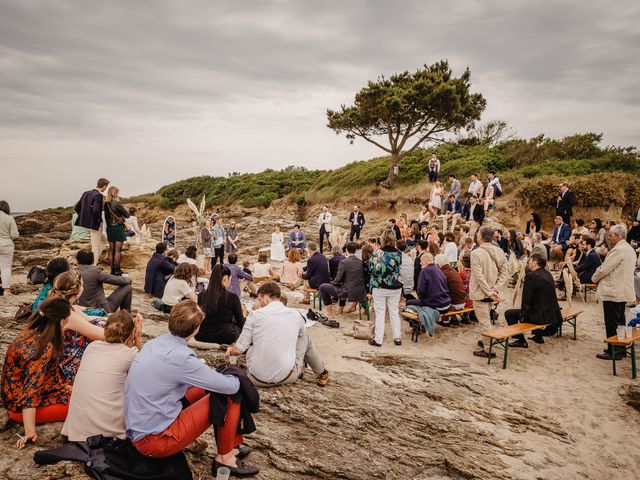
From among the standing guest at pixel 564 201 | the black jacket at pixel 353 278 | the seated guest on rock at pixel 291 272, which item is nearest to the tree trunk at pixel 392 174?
the standing guest at pixel 564 201

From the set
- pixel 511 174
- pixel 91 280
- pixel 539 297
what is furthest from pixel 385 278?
pixel 511 174

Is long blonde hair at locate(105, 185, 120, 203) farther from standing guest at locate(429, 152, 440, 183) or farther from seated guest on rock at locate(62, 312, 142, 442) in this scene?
standing guest at locate(429, 152, 440, 183)

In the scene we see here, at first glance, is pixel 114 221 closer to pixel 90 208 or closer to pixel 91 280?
pixel 90 208

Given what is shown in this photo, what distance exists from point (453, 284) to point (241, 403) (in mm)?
5866

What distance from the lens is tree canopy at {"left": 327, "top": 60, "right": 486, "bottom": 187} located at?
22.1 m

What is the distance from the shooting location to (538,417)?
5.29m

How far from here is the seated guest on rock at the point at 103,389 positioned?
10.6ft

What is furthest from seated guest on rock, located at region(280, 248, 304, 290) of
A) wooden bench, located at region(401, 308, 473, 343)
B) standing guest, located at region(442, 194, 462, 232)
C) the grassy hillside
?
the grassy hillside

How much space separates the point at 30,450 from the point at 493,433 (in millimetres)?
4742

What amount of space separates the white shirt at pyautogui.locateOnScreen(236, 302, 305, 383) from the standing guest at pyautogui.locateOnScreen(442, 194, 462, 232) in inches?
516

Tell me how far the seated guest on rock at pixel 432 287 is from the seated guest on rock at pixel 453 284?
0.29 meters

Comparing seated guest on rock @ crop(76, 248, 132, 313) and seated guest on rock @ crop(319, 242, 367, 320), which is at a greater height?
seated guest on rock @ crop(76, 248, 132, 313)

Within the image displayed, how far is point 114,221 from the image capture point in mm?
8852

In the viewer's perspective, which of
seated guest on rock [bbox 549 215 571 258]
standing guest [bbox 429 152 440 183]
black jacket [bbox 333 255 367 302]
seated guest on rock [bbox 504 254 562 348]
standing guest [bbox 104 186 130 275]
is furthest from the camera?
standing guest [bbox 429 152 440 183]
